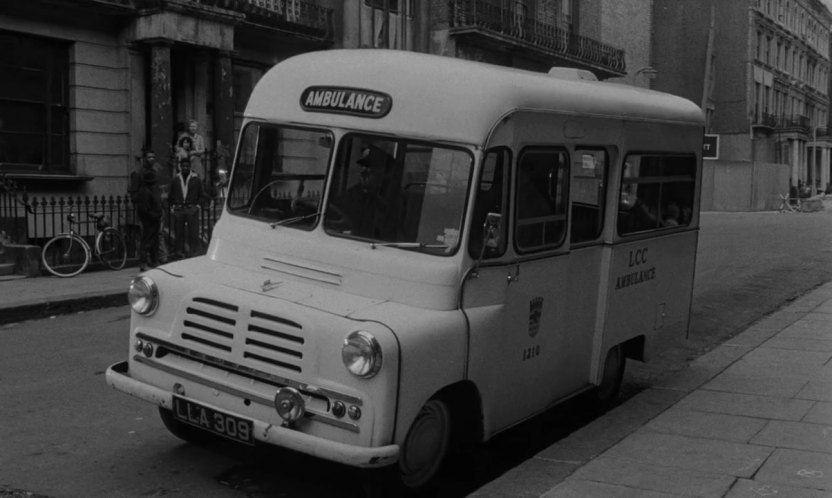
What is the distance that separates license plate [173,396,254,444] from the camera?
4895 millimetres

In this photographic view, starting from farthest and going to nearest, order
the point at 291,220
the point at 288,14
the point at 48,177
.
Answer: the point at 288,14 < the point at 48,177 < the point at 291,220

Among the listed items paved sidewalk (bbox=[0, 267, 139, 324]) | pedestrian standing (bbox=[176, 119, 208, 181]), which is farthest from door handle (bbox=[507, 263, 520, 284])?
pedestrian standing (bbox=[176, 119, 208, 181])

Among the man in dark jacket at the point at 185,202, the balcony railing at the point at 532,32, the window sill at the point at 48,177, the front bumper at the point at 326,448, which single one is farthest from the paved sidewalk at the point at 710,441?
the balcony railing at the point at 532,32

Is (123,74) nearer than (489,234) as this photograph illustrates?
No

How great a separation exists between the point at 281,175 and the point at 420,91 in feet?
3.78

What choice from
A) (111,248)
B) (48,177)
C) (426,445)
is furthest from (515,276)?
(48,177)

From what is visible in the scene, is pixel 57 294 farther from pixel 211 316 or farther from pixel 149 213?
pixel 211 316

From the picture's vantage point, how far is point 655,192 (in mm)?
7789

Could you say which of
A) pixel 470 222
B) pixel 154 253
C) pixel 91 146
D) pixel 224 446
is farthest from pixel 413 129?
pixel 91 146

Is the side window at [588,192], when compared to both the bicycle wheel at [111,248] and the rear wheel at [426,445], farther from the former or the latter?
the bicycle wheel at [111,248]

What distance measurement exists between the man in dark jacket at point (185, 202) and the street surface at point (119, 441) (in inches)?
192

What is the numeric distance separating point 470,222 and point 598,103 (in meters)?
1.87

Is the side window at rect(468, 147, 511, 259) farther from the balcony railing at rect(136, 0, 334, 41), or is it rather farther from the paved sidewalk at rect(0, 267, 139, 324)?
the balcony railing at rect(136, 0, 334, 41)

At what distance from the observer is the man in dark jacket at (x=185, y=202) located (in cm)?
1602
